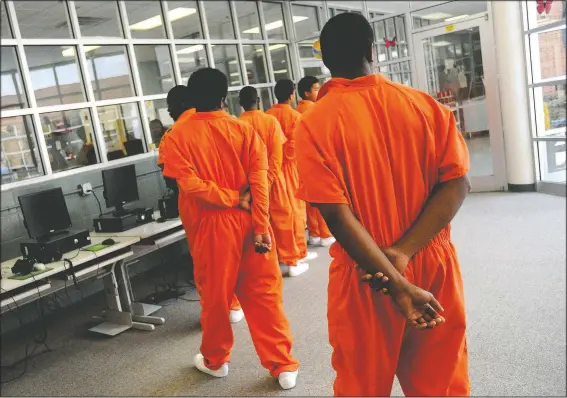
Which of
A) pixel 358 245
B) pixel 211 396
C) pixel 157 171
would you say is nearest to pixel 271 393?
pixel 211 396

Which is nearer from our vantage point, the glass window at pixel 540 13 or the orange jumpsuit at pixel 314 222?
the glass window at pixel 540 13

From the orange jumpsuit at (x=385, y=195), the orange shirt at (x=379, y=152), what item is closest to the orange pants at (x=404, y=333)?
the orange jumpsuit at (x=385, y=195)

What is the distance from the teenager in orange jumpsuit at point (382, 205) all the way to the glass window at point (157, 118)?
406cm

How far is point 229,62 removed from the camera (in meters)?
6.23

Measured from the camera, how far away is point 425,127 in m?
1.28

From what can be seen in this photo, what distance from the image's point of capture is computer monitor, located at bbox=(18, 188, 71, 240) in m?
3.35

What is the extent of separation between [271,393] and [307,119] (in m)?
1.59

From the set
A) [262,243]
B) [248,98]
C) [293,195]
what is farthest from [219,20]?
[262,243]

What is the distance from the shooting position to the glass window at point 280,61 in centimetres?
691

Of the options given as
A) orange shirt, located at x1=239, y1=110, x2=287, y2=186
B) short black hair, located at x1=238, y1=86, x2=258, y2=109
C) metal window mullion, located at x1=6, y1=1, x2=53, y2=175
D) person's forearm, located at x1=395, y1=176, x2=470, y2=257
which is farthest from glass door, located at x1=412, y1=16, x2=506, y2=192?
person's forearm, located at x1=395, y1=176, x2=470, y2=257

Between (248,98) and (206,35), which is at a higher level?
(206,35)

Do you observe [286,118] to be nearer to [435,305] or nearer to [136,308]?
[136,308]

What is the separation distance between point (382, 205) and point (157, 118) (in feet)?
14.0

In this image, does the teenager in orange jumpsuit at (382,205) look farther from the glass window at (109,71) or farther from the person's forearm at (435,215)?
the glass window at (109,71)
